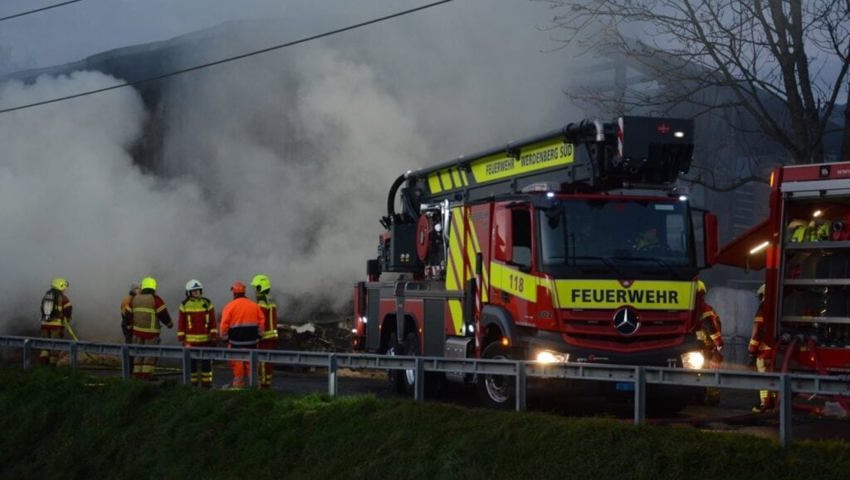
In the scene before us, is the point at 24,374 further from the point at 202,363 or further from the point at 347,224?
the point at 347,224

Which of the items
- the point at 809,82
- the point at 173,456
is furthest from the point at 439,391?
the point at 809,82

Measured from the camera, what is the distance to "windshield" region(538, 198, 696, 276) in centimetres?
1156

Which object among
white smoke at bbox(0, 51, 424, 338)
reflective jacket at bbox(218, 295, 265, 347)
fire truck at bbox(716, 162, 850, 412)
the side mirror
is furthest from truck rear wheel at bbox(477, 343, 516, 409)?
white smoke at bbox(0, 51, 424, 338)

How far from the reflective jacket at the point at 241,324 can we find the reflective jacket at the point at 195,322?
108 cm

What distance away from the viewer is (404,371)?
607 inches

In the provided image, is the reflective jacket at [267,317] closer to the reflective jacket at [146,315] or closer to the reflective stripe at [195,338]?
the reflective stripe at [195,338]

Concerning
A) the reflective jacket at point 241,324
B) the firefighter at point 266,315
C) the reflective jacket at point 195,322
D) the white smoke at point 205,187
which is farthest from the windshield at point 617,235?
the white smoke at point 205,187

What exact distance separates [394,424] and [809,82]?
9.87 metres

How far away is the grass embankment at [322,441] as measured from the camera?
23.9 feet

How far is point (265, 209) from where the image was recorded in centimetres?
2578

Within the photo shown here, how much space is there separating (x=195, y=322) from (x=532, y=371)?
704 centimetres

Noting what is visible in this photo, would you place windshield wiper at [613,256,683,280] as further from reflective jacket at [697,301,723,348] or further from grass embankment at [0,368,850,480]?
grass embankment at [0,368,850,480]

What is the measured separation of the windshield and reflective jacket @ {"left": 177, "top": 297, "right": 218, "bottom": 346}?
559cm

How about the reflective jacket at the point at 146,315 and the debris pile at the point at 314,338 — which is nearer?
the reflective jacket at the point at 146,315
